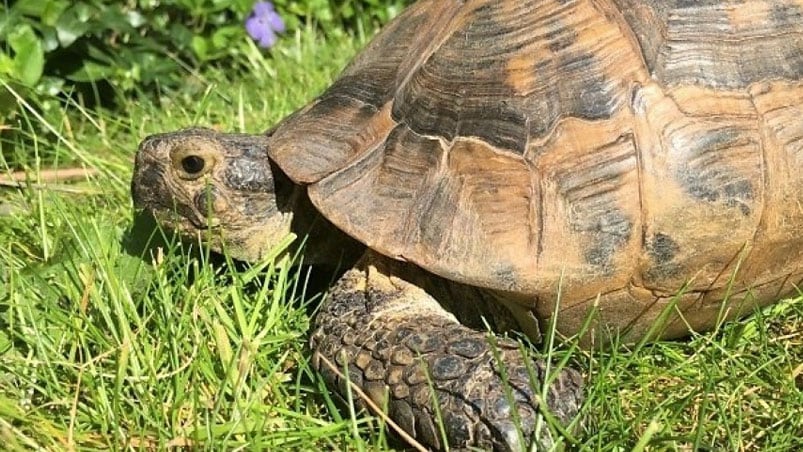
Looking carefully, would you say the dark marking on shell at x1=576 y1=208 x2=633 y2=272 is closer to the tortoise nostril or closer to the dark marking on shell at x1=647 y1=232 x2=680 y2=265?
the dark marking on shell at x1=647 y1=232 x2=680 y2=265

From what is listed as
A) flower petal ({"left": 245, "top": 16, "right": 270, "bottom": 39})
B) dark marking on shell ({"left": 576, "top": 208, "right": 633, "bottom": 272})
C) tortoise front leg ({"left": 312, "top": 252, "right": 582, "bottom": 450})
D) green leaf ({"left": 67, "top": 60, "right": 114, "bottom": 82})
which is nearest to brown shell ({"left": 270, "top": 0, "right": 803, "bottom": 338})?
dark marking on shell ({"left": 576, "top": 208, "right": 633, "bottom": 272})

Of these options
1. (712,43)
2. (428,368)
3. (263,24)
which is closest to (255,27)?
(263,24)

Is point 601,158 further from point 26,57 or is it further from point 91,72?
point 91,72

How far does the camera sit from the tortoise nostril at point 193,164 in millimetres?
2463

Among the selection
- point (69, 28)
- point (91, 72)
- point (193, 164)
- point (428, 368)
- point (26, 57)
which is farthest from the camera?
point (91, 72)

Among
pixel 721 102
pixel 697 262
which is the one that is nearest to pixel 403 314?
pixel 697 262

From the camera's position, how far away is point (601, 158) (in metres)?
2.05

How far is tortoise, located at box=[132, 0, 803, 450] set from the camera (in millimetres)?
2037

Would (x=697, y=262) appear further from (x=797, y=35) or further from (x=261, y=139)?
(x=261, y=139)

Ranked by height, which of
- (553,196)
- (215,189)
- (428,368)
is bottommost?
(428,368)

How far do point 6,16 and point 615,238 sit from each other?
2806mm

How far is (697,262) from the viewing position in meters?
2.11

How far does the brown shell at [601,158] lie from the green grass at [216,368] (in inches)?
7.8

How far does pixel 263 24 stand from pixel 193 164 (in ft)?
8.35
